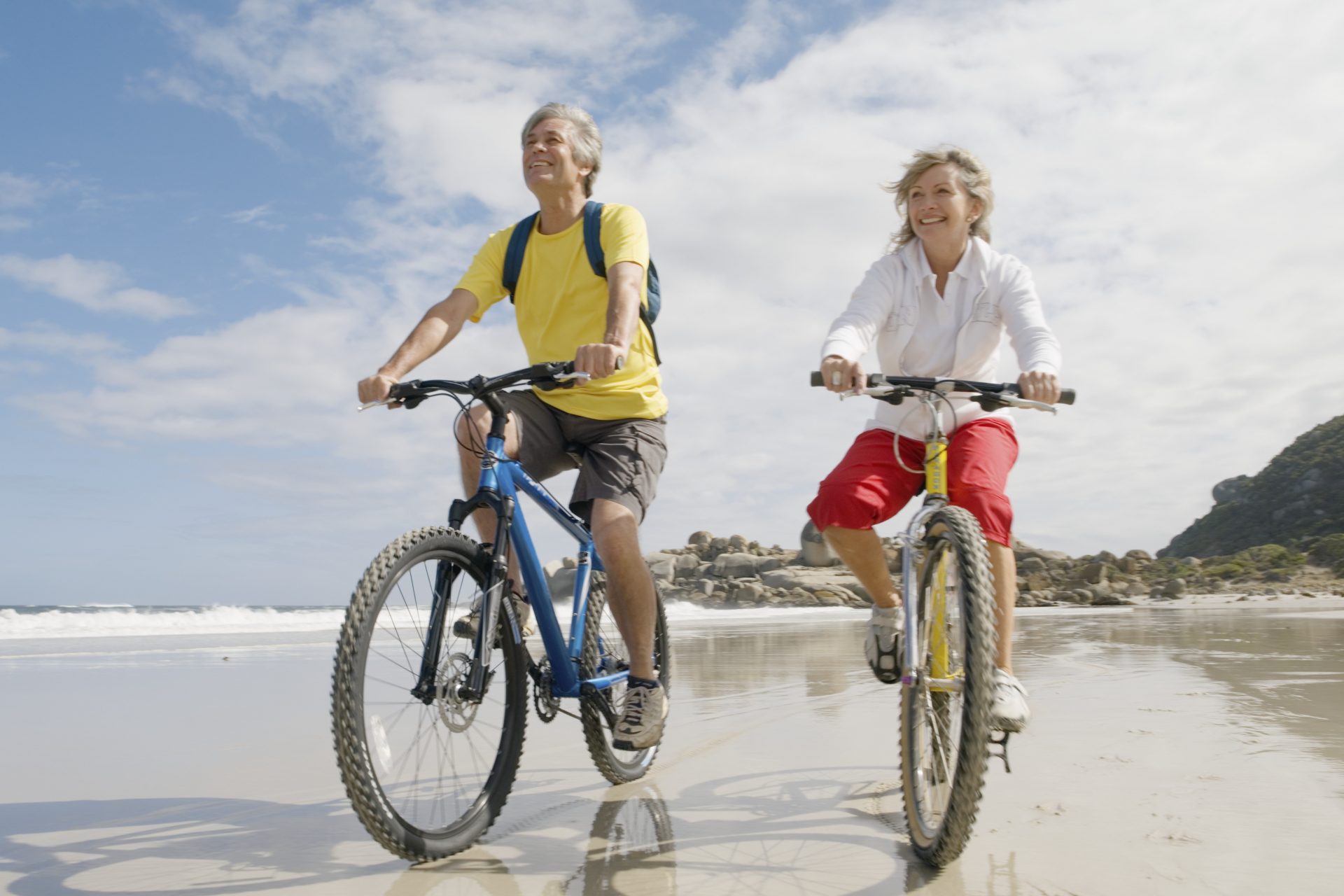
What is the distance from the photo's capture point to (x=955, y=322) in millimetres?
3615

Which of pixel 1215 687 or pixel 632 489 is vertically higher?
pixel 632 489

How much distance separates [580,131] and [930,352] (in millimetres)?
1606

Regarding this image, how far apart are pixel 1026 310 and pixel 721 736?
2450mm

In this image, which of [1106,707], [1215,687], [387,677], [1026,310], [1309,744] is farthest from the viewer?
[1215,687]

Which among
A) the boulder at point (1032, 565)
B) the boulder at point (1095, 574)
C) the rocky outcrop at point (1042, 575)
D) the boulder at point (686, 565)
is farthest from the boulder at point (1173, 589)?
the boulder at point (686, 565)

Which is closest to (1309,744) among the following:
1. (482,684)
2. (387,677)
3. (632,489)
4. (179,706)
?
(632,489)

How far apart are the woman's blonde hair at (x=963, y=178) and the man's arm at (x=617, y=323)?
1.13 metres

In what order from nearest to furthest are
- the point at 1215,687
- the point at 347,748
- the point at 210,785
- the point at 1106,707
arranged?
the point at 347,748 < the point at 210,785 < the point at 1106,707 < the point at 1215,687

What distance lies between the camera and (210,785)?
149 inches

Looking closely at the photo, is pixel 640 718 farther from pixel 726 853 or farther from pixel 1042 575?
pixel 1042 575

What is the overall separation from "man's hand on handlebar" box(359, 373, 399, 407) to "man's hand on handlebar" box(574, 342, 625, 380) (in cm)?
65

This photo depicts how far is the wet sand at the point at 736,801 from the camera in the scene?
2580mm

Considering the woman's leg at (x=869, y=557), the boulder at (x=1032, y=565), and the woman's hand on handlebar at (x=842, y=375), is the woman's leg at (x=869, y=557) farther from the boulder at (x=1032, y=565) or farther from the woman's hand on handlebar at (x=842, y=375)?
the boulder at (x=1032, y=565)

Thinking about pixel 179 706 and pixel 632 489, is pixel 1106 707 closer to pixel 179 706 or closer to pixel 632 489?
pixel 632 489
